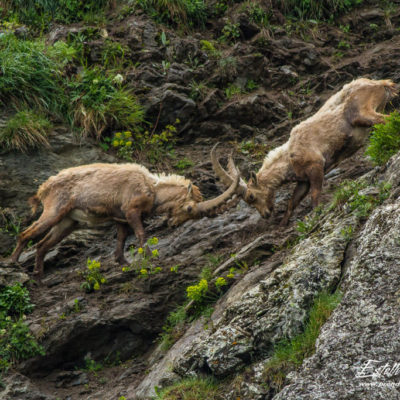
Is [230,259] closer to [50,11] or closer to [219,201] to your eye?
[219,201]

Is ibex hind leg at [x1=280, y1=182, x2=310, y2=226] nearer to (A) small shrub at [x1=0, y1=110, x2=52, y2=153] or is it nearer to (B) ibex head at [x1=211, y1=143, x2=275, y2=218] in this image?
(B) ibex head at [x1=211, y1=143, x2=275, y2=218]

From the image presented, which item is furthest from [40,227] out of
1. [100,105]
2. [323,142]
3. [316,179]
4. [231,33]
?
[231,33]

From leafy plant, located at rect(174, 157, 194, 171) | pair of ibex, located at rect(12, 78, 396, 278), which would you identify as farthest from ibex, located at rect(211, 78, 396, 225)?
leafy plant, located at rect(174, 157, 194, 171)

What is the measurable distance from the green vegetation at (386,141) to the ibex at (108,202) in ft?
9.90

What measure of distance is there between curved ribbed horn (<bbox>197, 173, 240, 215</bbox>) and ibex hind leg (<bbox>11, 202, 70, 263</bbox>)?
2.38 meters

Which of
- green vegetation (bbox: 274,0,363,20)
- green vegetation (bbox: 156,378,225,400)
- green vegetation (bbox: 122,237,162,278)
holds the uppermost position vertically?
green vegetation (bbox: 274,0,363,20)

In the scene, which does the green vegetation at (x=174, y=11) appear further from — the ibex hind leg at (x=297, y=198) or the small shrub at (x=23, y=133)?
the ibex hind leg at (x=297, y=198)

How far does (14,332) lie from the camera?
26.2 feet

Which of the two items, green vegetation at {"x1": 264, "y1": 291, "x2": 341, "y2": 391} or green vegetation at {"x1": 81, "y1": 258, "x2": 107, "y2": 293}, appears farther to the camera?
green vegetation at {"x1": 81, "y1": 258, "x2": 107, "y2": 293}

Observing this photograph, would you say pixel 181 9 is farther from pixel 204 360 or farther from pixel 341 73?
pixel 204 360

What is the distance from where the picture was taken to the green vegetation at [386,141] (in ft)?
23.3

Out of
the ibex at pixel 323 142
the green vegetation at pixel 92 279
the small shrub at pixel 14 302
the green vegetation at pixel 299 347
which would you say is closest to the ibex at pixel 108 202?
the ibex at pixel 323 142

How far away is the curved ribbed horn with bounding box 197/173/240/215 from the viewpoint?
9.92 m

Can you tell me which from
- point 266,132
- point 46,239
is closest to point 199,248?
Answer: point 46,239
